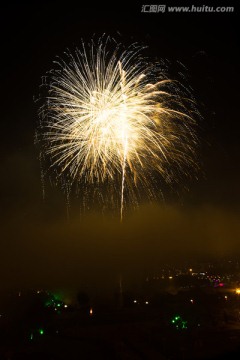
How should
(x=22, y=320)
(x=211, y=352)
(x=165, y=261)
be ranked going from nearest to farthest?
(x=211, y=352) → (x=22, y=320) → (x=165, y=261)

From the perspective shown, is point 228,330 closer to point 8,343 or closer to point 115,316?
point 115,316

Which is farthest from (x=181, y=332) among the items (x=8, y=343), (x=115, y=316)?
(x=8, y=343)

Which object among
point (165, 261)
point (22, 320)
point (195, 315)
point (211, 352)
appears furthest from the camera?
point (165, 261)

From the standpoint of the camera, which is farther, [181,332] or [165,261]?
[165,261]

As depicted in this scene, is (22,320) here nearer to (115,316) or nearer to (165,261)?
(115,316)

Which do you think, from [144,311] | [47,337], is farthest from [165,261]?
[47,337]

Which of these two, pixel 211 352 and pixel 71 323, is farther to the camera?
pixel 71 323

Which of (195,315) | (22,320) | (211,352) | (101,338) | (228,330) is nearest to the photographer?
(211,352)

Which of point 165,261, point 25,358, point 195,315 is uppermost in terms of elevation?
point 165,261

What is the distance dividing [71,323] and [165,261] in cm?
11293

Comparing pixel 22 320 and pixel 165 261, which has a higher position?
pixel 165 261

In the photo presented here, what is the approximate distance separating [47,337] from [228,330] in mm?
12566

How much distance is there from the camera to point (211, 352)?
65.2 feet

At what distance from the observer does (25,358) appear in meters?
19.9
